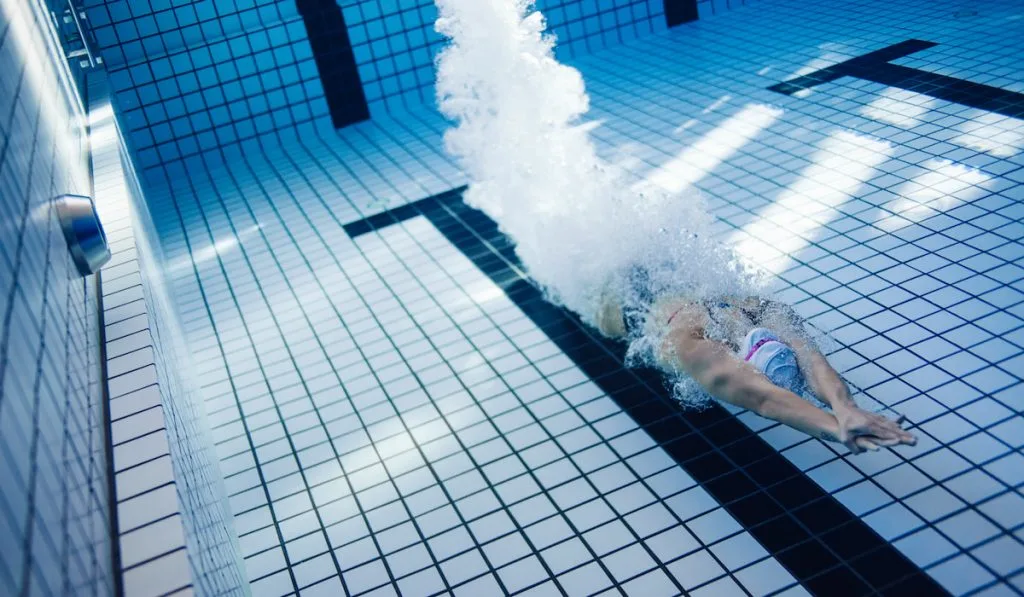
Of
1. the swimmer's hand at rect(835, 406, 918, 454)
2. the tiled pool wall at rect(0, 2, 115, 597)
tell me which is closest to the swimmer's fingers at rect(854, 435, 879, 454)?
the swimmer's hand at rect(835, 406, 918, 454)

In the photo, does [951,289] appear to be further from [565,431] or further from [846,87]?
[846,87]

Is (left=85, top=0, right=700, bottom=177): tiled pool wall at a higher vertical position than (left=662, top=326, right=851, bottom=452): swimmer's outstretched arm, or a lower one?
higher

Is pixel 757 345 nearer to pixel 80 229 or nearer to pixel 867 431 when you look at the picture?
pixel 867 431

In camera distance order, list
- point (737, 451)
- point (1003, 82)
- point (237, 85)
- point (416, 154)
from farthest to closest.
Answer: point (237, 85), point (416, 154), point (1003, 82), point (737, 451)

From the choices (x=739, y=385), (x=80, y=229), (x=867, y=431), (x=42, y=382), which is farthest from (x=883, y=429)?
(x=80, y=229)

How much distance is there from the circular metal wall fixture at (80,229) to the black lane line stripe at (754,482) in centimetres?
196

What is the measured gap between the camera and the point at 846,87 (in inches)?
238

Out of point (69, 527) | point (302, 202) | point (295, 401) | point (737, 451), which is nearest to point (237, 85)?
point (302, 202)

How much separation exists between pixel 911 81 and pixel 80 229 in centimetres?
539

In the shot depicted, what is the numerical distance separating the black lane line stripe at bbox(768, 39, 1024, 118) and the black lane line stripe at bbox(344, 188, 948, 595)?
3144mm

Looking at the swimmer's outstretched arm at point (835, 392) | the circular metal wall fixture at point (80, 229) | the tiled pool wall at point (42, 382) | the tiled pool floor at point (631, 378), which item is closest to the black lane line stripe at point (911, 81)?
the tiled pool floor at point (631, 378)

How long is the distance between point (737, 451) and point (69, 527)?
2206mm

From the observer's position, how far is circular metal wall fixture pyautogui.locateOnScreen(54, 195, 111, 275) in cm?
259

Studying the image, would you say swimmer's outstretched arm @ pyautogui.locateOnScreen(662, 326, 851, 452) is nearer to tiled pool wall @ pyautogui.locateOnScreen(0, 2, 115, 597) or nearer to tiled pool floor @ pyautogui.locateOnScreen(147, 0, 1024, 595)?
tiled pool floor @ pyautogui.locateOnScreen(147, 0, 1024, 595)
